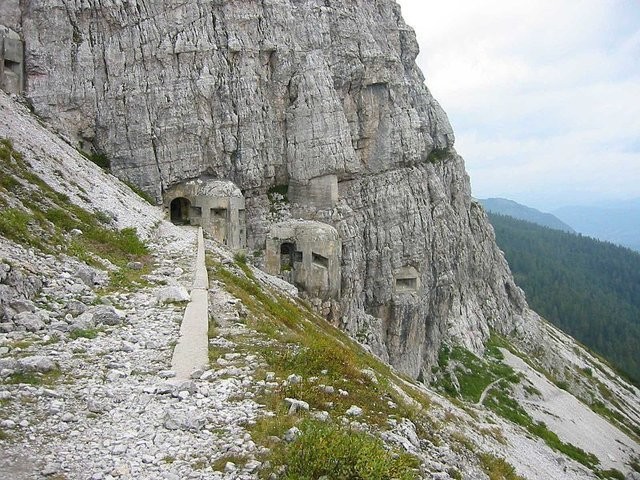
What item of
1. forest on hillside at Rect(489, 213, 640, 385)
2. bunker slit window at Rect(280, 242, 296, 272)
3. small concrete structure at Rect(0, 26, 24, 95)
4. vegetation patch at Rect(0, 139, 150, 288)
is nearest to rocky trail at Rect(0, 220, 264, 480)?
vegetation patch at Rect(0, 139, 150, 288)

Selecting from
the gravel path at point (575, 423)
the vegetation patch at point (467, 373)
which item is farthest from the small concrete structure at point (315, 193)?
the gravel path at point (575, 423)

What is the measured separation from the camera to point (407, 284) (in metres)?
56.1

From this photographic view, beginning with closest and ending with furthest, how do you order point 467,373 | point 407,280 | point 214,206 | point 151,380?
1. point 151,380
2. point 214,206
3. point 407,280
4. point 467,373

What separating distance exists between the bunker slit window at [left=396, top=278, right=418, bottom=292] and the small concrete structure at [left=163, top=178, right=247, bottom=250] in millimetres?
18569

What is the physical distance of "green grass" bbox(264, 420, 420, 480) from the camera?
7957mm

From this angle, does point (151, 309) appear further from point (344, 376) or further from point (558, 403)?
point (558, 403)

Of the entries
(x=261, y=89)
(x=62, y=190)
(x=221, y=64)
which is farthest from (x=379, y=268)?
(x=62, y=190)

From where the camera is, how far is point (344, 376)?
12461mm

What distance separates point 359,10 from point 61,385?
52.4 m

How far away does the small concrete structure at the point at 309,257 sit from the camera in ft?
143

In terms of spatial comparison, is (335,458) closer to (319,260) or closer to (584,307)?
(319,260)

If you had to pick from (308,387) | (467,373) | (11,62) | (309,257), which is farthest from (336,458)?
(467,373)

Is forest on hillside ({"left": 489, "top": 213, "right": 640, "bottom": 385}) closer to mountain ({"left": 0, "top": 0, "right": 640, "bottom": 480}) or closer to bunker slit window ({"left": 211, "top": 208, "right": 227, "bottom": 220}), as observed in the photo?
mountain ({"left": 0, "top": 0, "right": 640, "bottom": 480})

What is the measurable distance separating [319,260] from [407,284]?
15.2 metres
